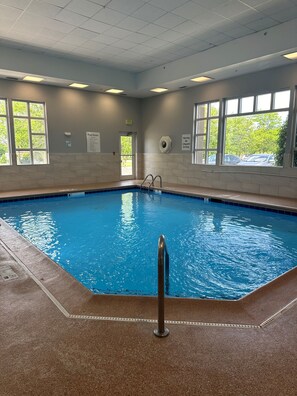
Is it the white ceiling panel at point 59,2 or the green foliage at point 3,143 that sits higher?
the white ceiling panel at point 59,2

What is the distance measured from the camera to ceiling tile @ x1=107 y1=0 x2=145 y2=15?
4219 mm

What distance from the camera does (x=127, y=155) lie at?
9984mm

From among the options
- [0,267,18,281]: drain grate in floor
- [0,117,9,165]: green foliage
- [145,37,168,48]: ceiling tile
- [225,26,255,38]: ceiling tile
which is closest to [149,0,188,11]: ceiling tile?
[145,37,168,48]: ceiling tile

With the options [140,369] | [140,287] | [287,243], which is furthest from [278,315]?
[287,243]

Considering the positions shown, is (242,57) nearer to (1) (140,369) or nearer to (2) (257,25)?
(2) (257,25)

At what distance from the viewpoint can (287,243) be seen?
3879 millimetres

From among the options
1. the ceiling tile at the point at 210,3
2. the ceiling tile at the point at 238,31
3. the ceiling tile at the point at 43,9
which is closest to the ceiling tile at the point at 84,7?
the ceiling tile at the point at 43,9

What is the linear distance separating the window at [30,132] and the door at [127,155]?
2.80 meters

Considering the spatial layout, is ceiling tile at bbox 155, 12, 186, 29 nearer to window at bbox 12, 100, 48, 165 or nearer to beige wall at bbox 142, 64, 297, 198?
beige wall at bbox 142, 64, 297, 198

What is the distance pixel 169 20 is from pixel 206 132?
3653mm

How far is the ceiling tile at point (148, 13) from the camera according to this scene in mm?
4434

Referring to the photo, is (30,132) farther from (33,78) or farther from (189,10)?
(189,10)

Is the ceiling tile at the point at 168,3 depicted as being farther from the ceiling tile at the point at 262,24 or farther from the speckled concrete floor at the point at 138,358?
the speckled concrete floor at the point at 138,358

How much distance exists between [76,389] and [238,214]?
488 centimetres
